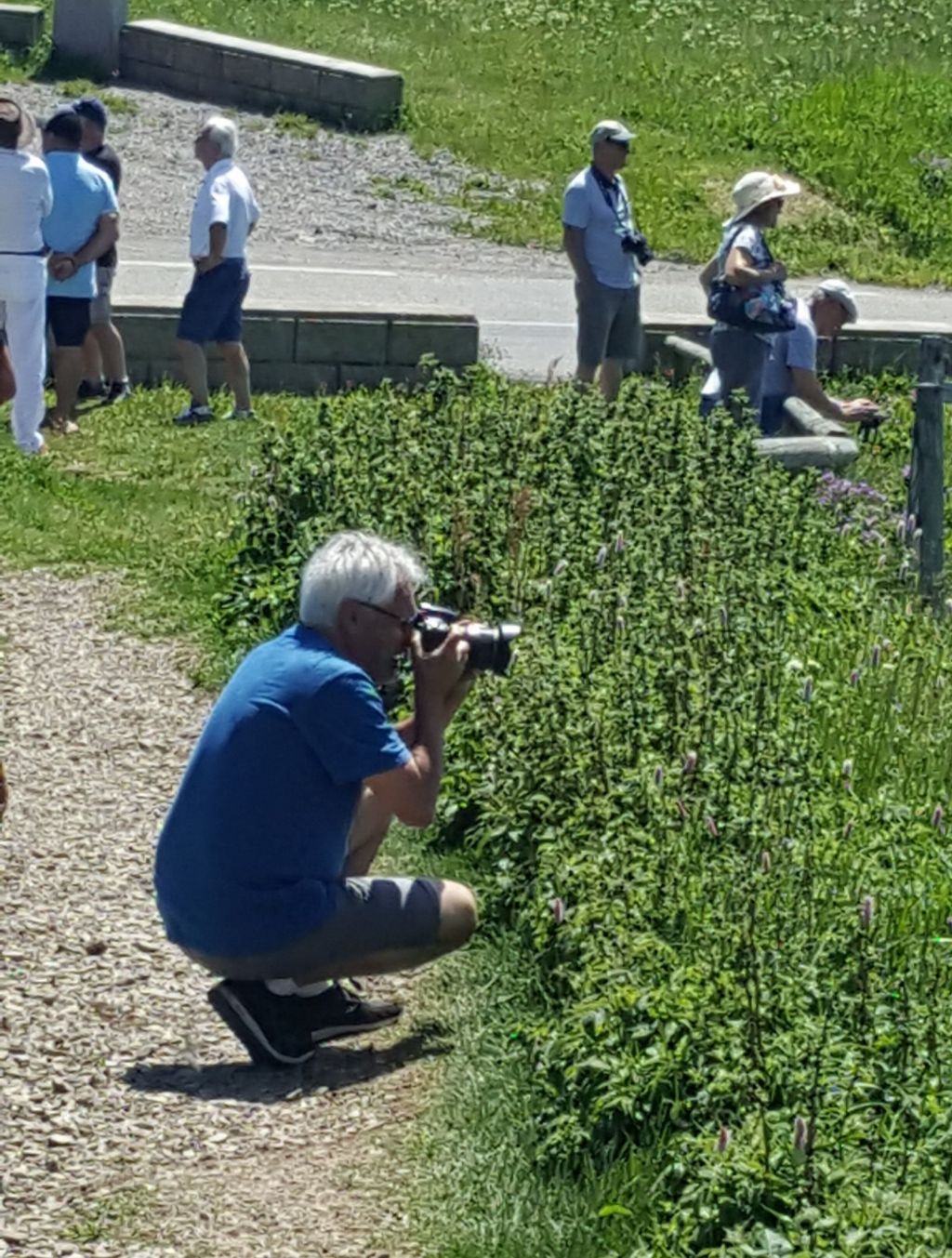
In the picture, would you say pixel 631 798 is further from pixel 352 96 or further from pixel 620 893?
pixel 352 96

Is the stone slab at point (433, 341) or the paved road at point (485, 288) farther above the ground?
the stone slab at point (433, 341)

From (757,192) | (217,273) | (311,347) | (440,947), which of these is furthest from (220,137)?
(440,947)

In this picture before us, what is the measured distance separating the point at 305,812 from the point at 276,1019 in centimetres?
48

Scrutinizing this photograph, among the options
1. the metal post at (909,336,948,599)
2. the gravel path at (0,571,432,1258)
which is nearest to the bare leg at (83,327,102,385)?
the metal post at (909,336,948,599)

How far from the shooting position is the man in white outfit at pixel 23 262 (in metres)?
11.0

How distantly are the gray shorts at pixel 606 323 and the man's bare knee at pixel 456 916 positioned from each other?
683cm

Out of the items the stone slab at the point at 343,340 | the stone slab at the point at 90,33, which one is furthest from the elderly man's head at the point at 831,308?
the stone slab at the point at 90,33

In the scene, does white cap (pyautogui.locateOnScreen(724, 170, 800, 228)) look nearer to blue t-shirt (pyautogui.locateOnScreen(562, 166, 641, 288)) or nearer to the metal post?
blue t-shirt (pyautogui.locateOnScreen(562, 166, 641, 288))

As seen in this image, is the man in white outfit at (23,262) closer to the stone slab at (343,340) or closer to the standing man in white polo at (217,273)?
the standing man in white polo at (217,273)

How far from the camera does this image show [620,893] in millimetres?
5777

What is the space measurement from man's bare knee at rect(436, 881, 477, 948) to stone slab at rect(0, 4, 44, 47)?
63.4 feet

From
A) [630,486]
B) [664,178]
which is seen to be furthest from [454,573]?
[664,178]

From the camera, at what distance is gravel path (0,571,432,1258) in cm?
501

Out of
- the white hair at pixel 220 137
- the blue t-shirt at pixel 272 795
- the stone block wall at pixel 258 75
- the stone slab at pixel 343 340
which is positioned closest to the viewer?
the blue t-shirt at pixel 272 795
